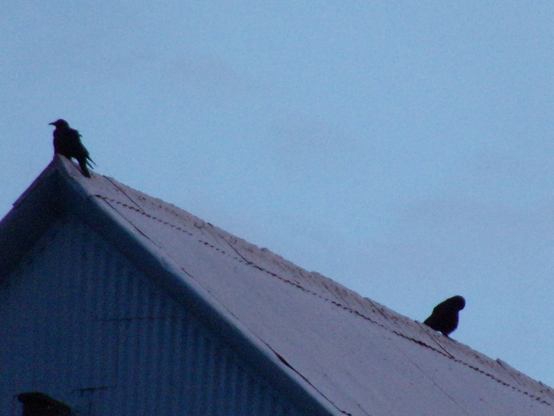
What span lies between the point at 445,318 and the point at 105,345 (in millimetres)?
9238

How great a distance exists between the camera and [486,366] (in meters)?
16.0

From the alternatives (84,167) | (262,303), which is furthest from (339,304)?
(84,167)

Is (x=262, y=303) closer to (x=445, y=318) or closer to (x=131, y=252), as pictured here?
(x=131, y=252)

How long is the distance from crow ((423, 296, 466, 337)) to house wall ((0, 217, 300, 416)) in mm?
8730

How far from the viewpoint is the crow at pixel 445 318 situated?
17219 millimetres

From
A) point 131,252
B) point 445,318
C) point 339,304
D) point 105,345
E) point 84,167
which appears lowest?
point 105,345

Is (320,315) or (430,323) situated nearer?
(320,315)

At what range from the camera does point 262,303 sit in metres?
9.91

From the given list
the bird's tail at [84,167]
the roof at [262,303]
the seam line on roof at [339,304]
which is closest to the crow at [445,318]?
the seam line on roof at [339,304]

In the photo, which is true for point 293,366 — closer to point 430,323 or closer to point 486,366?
point 486,366

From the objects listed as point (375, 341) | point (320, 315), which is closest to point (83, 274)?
point (320, 315)

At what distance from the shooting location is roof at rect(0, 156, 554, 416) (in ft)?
28.2

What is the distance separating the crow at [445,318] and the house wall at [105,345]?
873cm

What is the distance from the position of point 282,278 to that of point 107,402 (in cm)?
327
